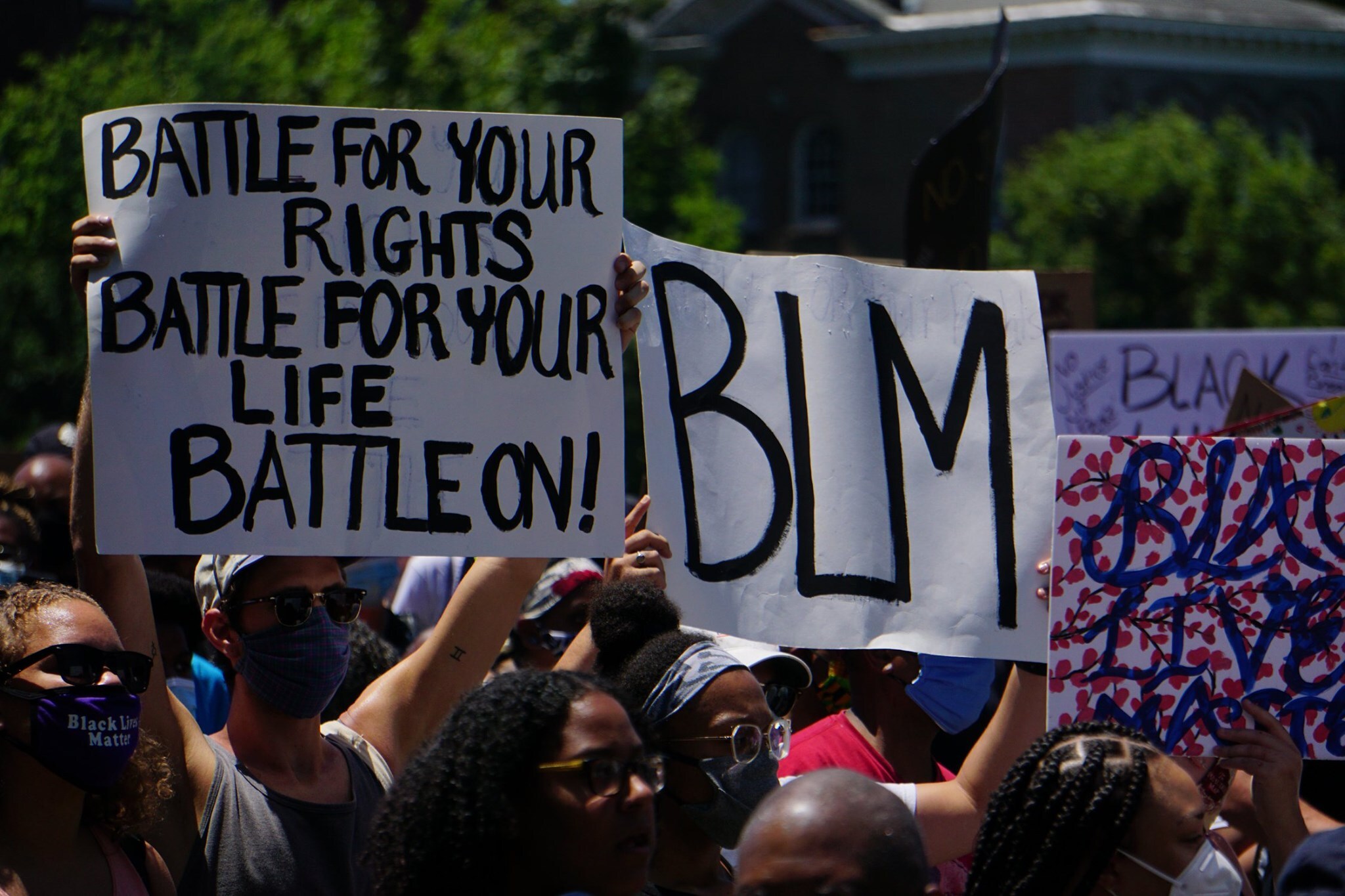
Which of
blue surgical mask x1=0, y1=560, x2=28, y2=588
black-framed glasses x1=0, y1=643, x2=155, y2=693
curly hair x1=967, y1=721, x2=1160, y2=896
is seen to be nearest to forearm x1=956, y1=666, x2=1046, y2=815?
curly hair x1=967, y1=721, x2=1160, y2=896

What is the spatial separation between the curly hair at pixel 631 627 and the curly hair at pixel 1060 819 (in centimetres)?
78

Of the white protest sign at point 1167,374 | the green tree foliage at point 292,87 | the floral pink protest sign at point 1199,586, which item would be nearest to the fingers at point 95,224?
the floral pink protest sign at point 1199,586

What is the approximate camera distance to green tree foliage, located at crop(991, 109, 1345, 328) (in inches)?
1048

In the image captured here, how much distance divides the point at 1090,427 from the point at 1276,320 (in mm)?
20750

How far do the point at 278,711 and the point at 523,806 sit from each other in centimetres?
90

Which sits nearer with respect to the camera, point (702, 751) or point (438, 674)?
point (702, 751)

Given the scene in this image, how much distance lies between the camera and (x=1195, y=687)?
3.22m

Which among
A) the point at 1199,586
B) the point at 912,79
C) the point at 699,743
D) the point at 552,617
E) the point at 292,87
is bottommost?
the point at 552,617

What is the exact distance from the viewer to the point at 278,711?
120 inches

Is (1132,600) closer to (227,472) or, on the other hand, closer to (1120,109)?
(227,472)

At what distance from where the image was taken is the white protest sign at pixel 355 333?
10.00 feet

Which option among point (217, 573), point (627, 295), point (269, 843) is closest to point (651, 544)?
point (627, 295)

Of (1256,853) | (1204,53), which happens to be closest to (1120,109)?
(1204,53)

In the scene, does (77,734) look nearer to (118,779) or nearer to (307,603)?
(118,779)
